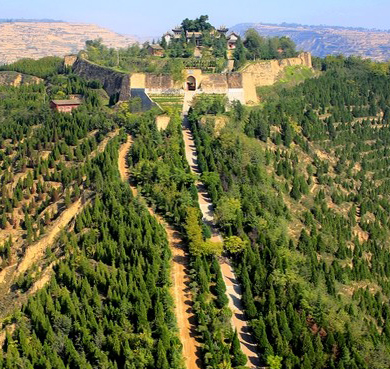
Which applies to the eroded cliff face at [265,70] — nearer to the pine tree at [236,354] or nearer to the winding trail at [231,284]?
the winding trail at [231,284]

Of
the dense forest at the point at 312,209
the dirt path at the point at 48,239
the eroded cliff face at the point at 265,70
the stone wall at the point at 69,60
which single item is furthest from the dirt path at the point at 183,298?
the stone wall at the point at 69,60

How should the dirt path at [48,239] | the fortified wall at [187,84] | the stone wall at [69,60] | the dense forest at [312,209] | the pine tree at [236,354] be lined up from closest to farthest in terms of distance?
1. the pine tree at [236,354]
2. the dense forest at [312,209]
3. the dirt path at [48,239]
4. the fortified wall at [187,84]
5. the stone wall at [69,60]

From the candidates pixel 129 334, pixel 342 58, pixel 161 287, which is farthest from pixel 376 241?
pixel 342 58

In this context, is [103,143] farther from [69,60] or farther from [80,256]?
[69,60]

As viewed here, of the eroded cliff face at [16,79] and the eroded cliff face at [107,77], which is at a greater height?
the eroded cliff face at [107,77]

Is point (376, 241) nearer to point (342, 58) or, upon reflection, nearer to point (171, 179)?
point (171, 179)
